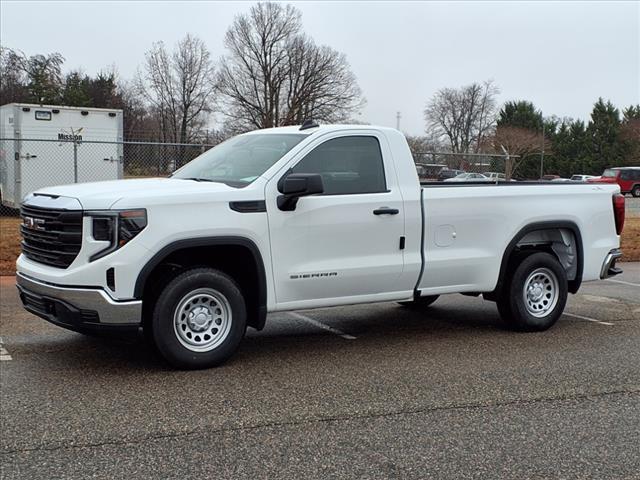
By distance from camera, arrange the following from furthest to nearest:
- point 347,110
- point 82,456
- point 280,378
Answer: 1. point 347,110
2. point 280,378
3. point 82,456

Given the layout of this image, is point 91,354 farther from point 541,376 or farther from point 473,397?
point 541,376

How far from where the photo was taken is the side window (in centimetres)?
626

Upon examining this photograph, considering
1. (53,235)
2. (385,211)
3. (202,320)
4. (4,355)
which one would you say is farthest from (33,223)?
(385,211)

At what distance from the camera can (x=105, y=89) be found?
60781 millimetres

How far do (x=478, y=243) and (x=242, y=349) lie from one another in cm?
250

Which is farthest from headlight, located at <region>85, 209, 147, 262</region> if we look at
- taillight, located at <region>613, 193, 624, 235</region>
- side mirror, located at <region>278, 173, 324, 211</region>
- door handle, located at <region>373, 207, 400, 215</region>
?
taillight, located at <region>613, 193, 624, 235</region>

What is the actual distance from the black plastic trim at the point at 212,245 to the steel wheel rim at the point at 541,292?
3.02 m

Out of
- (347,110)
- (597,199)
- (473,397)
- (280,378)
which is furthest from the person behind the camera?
(347,110)

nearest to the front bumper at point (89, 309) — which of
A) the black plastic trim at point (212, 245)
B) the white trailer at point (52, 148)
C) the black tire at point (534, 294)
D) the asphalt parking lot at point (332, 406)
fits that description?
the black plastic trim at point (212, 245)

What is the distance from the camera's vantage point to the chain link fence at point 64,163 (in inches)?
680

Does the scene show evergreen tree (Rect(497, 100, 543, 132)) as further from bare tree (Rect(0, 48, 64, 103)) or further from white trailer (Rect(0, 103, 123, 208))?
white trailer (Rect(0, 103, 123, 208))

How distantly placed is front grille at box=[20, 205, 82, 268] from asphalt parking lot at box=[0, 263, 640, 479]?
3.06ft

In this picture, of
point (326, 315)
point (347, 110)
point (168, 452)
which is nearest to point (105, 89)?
point (347, 110)

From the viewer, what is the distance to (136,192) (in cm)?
545
